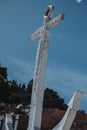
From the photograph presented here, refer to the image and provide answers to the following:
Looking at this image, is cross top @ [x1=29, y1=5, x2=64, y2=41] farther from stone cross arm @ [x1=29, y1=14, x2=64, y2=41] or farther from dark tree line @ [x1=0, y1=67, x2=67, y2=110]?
dark tree line @ [x1=0, y1=67, x2=67, y2=110]

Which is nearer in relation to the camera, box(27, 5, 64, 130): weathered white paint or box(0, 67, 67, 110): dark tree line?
box(27, 5, 64, 130): weathered white paint

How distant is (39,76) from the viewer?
45.6 ft

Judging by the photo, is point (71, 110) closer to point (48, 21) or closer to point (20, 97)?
point (48, 21)

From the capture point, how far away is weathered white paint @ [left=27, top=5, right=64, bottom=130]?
13.6 metres

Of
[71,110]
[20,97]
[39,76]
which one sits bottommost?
[71,110]

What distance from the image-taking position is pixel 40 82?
1388 cm

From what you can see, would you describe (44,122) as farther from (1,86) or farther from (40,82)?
(1,86)

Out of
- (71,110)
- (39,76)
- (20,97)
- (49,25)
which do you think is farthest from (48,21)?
(20,97)

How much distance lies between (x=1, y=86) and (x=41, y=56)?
2645 cm

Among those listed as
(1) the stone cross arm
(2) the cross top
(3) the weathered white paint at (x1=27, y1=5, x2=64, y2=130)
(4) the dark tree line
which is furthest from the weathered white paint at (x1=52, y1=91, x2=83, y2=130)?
(4) the dark tree line

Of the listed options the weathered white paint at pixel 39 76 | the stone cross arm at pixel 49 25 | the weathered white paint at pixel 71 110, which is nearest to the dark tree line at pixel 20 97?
the stone cross arm at pixel 49 25

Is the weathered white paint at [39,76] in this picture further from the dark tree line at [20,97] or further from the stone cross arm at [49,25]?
the dark tree line at [20,97]

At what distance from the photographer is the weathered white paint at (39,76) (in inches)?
535

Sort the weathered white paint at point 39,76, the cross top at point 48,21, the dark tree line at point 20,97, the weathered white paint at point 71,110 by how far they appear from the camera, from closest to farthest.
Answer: the weathered white paint at point 71,110 → the weathered white paint at point 39,76 → the cross top at point 48,21 → the dark tree line at point 20,97
